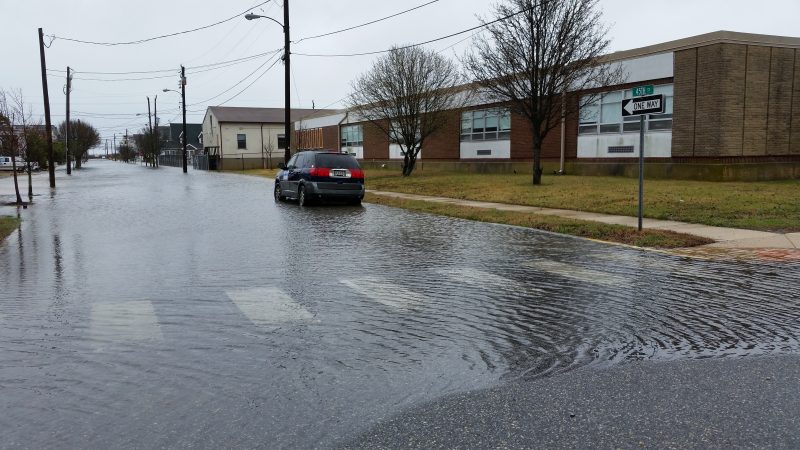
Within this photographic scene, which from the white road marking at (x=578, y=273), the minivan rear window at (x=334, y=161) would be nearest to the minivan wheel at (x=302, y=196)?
the minivan rear window at (x=334, y=161)

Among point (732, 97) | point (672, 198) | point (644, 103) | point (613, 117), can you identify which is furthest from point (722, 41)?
point (644, 103)

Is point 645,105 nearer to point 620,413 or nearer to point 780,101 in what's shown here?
point 620,413

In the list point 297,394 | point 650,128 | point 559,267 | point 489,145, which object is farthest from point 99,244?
point 489,145

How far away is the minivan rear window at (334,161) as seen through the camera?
19.7 m

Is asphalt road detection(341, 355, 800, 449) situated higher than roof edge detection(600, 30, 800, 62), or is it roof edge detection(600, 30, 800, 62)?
roof edge detection(600, 30, 800, 62)

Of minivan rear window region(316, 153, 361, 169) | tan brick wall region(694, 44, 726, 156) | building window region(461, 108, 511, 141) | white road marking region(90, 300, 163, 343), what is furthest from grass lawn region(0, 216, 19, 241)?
building window region(461, 108, 511, 141)

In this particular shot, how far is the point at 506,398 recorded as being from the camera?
13.9 ft

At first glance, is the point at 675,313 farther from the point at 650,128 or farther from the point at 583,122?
the point at 583,122

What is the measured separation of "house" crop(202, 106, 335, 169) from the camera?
7475cm

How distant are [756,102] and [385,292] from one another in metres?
24.0

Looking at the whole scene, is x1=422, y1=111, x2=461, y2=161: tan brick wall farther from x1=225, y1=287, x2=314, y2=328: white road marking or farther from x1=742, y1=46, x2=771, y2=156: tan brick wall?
x1=225, y1=287, x2=314, y2=328: white road marking

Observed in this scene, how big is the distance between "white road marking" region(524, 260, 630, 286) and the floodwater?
0.05m

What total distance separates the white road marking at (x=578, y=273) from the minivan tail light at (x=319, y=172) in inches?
428

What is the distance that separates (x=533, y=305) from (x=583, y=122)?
26.8m
